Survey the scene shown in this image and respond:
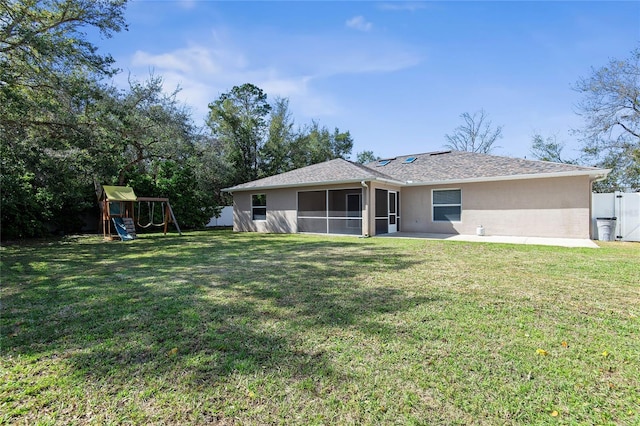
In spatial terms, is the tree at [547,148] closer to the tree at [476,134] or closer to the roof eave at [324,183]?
the tree at [476,134]

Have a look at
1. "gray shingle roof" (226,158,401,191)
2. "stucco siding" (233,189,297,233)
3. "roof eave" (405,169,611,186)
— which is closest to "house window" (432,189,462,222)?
"roof eave" (405,169,611,186)

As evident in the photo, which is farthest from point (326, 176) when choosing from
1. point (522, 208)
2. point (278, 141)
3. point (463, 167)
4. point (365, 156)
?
point (365, 156)

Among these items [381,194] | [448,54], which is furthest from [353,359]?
[448,54]

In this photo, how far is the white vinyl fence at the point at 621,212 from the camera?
10.8 metres

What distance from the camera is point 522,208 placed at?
37.9 feet

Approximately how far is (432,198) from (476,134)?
2129 cm

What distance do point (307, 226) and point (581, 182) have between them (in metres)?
10.1

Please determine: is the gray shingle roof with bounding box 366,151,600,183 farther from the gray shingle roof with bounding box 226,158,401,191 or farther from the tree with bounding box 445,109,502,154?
the tree with bounding box 445,109,502,154

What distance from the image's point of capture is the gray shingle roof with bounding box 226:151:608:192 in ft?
36.9

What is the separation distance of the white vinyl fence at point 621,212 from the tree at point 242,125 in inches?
805

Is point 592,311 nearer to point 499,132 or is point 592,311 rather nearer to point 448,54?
point 448,54

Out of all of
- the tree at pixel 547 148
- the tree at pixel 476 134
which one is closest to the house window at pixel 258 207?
the tree at pixel 476 134

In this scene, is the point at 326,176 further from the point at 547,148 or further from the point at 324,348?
the point at 547,148

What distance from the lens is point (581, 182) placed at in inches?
418
